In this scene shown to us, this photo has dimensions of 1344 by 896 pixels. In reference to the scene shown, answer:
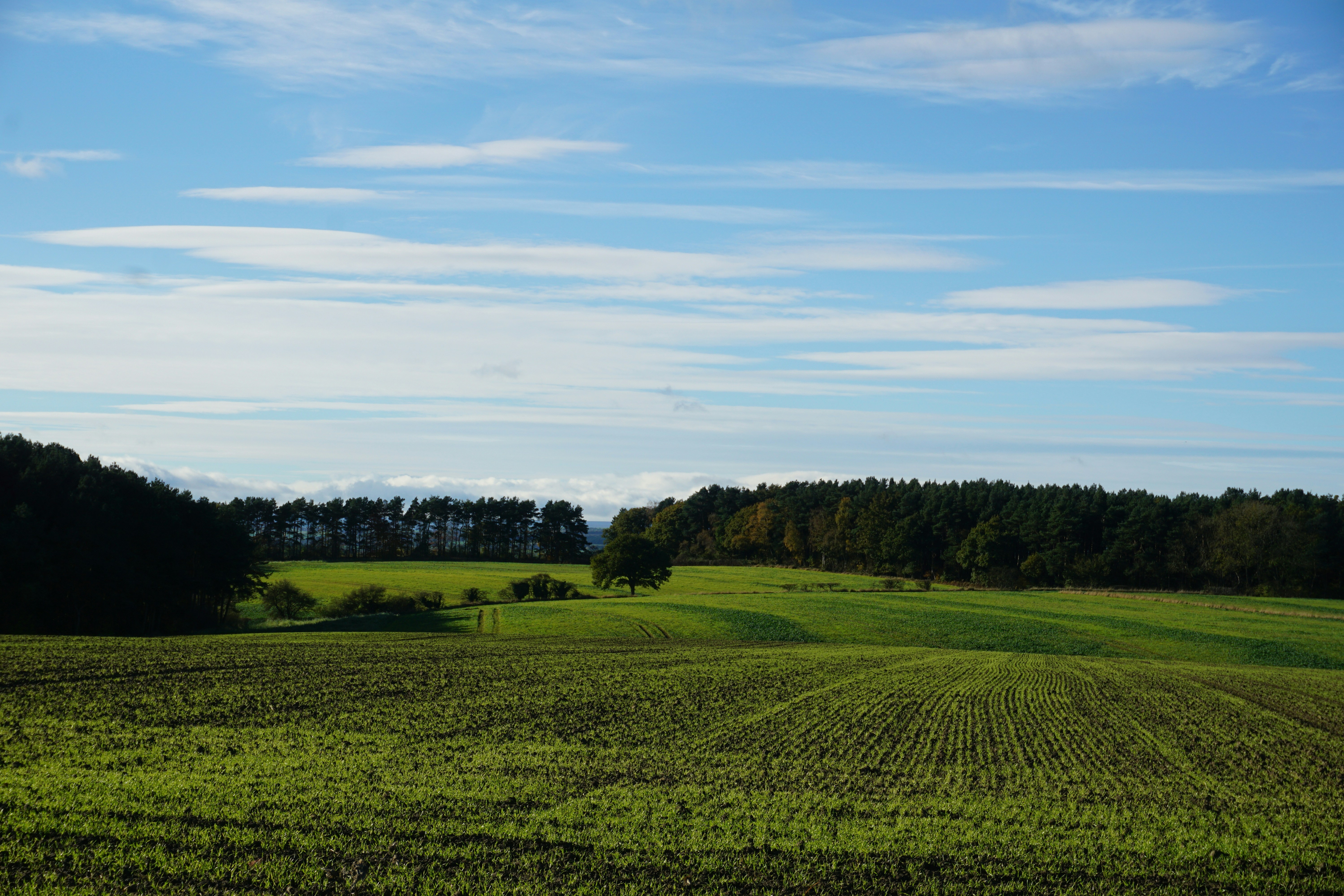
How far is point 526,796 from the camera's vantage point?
17.2m

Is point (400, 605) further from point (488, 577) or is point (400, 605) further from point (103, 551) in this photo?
point (488, 577)

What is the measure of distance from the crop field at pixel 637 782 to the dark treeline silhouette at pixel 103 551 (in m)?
19.2

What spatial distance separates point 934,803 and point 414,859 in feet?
33.9

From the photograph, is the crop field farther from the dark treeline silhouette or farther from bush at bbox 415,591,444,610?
bush at bbox 415,591,444,610

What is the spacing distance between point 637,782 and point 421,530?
149560mm

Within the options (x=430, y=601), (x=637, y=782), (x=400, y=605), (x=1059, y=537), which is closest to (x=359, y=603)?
(x=400, y=605)

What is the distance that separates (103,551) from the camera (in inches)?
2244

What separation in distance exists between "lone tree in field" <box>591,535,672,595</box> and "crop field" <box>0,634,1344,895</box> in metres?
50.7

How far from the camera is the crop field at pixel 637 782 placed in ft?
43.2

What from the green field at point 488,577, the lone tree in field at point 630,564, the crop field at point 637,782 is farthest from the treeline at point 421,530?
the crop field at point 637,782

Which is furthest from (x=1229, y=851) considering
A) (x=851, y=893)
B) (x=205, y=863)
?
(x=205, y=863)

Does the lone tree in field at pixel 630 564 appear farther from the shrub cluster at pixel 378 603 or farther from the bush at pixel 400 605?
the bush at pixel 400 605

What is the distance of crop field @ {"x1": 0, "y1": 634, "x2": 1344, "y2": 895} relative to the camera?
518 inches

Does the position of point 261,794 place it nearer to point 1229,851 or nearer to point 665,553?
point 1229,851
